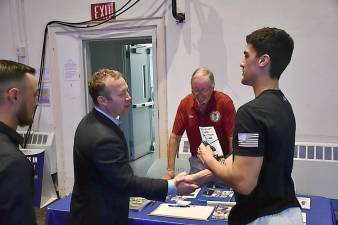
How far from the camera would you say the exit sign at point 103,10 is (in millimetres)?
3799

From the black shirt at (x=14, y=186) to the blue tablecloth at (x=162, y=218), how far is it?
949mm

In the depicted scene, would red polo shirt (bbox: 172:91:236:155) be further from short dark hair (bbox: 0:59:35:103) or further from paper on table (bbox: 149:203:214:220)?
short dark hair (bbox: 0:59:35:103)

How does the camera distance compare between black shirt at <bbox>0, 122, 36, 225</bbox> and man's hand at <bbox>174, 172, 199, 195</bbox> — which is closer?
black shirt at <bbox>0, 122, 36, 225</bbox>

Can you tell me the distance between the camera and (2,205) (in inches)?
40.3

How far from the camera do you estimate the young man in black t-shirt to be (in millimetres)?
1306

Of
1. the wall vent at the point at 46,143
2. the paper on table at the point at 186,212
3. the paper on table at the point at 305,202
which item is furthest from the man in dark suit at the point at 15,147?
the wall vent at the point at 46,143

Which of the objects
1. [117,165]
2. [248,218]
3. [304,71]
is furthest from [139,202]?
[304,71]

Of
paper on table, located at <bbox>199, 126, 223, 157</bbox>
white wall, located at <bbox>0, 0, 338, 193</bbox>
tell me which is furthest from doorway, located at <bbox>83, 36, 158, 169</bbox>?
paper on table, located at <bbox>199, 126, 223, 157</bbox>

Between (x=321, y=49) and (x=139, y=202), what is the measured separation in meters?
2.13

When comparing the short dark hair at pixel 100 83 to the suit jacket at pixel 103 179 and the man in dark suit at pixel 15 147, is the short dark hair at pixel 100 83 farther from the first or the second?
the man in dark suit at pixel 15 147

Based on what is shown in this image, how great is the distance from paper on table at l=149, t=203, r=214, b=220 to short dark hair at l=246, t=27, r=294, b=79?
0.95m

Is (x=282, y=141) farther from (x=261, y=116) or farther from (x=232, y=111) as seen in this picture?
(x=232, y=111)

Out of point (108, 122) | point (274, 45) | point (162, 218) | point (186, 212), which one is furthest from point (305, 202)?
point (108, 122)

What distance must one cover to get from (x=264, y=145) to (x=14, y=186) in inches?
33.9
